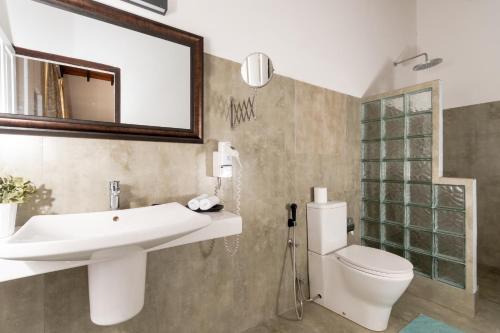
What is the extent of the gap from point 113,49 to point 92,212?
72 cm

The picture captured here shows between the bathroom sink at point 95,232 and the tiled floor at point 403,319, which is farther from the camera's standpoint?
the tiled floor at point 403,319

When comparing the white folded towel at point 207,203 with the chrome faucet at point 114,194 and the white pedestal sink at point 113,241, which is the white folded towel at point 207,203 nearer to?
the white pedestal sink at point 113,241

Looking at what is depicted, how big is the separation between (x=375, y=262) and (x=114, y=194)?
4.89ft

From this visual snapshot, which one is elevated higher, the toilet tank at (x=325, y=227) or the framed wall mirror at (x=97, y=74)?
the framed wall mirror at (x=97, y=74)

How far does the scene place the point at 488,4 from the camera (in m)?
2.31

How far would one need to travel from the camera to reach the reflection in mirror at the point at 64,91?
925mm

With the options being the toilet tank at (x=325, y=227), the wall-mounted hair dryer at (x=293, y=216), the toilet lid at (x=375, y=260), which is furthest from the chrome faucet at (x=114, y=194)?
the toilet lid at (x=375, y=260)

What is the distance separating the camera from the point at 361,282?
1478mm

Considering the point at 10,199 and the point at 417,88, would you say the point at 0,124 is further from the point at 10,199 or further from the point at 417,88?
the point at 417,88

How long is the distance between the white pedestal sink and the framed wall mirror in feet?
1.19

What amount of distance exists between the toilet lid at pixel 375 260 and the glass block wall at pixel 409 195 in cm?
50

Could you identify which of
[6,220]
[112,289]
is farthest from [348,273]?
[6,220]

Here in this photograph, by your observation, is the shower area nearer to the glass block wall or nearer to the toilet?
the glass block wall

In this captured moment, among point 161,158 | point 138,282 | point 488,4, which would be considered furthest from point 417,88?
point 138,282
